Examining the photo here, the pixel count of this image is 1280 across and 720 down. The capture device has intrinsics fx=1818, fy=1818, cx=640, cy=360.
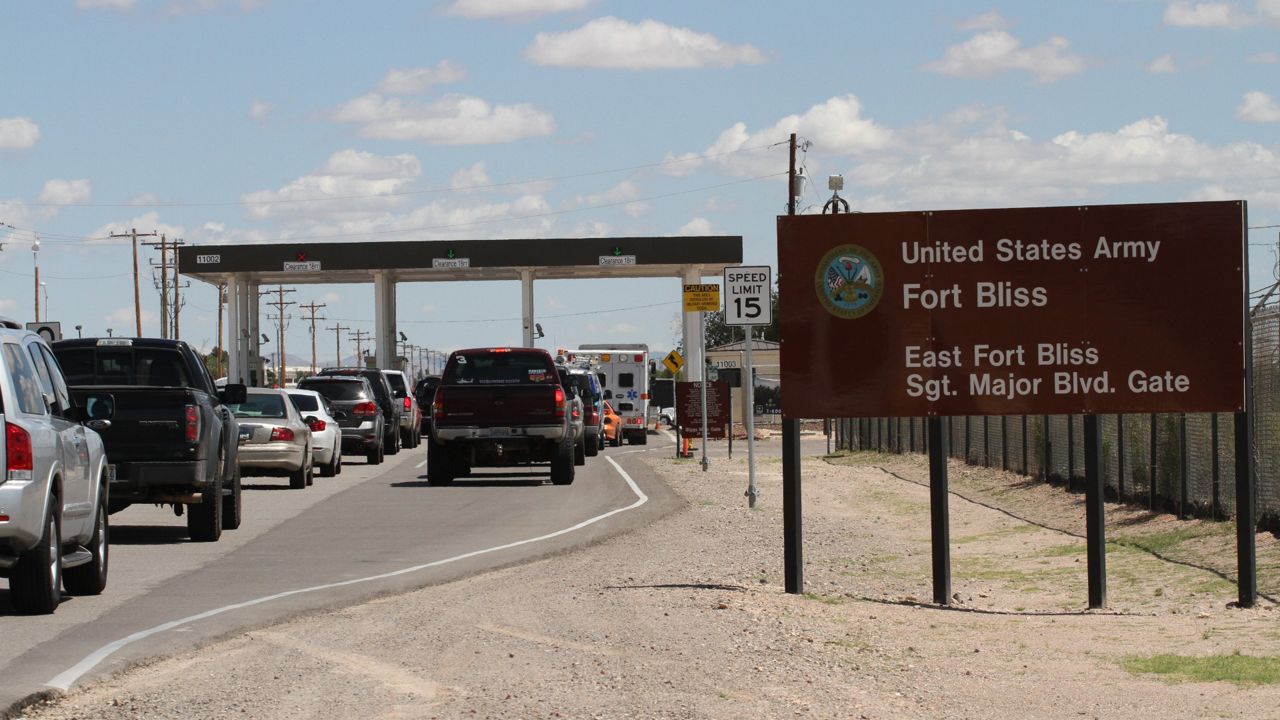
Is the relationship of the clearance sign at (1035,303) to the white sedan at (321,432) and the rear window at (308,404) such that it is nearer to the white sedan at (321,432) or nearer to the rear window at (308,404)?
the white sedan at (321,432)

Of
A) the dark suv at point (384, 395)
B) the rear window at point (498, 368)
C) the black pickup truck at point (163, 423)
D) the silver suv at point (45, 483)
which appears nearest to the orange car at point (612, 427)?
the dark suv at point (384, 395)

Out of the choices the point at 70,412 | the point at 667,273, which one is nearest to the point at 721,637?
the point at 70,412

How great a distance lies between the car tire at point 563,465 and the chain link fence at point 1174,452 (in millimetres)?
6959

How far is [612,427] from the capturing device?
5097 centimetres

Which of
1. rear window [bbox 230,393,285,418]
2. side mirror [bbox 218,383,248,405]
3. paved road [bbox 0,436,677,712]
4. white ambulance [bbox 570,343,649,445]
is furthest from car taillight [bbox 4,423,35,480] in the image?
white ambulance [bbox 570,343,649,445]

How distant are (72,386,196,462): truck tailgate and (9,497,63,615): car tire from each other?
16.5 feet

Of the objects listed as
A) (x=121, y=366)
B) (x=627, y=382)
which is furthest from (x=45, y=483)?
(x=627, y=382)

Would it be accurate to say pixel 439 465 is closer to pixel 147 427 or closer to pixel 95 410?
pixel 147 427

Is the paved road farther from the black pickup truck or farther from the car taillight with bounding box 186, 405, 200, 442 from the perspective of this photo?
the car taillight with bounding box 186, 405, 200, 442

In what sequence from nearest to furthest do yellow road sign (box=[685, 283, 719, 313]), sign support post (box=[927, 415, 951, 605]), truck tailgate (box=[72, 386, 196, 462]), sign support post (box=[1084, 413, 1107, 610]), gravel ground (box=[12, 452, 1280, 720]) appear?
gravel ground (box=[12, 452, 1280, 720]) → sign support post (box=[1084, 413, 1107, 610]) → sign support post (box=[927, 415, 951, 605]) → truck tailgate (box=[72, 386, 196, 462]) → yellow road sign (box=[685, 283, 719, 313])

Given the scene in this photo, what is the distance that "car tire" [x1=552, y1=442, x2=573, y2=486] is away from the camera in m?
28.8

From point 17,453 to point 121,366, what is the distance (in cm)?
739

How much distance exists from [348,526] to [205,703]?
12069 millimetres

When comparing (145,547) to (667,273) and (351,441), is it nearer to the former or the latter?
(351,441)
